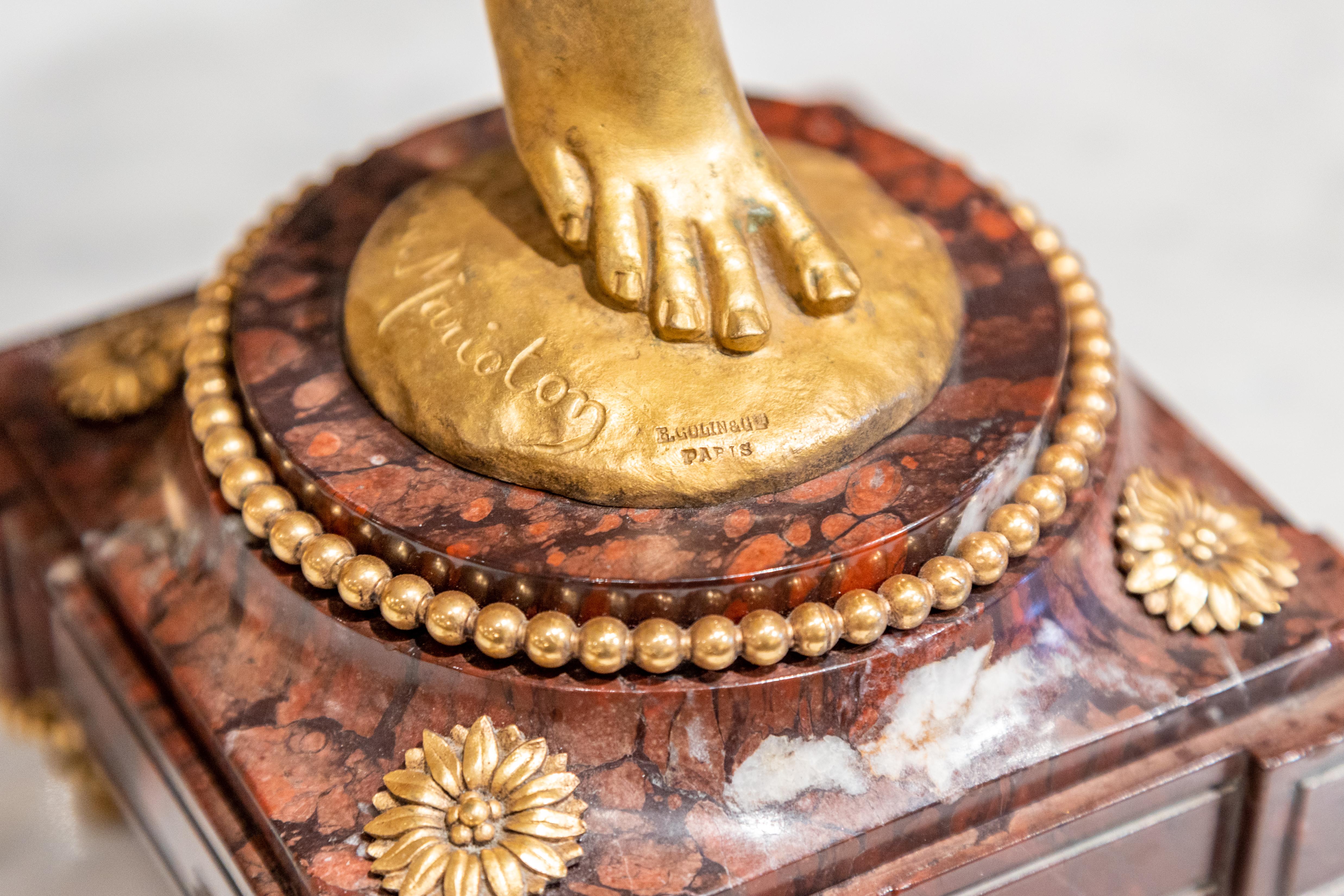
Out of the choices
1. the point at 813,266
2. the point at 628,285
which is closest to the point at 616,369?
the point at 628,285

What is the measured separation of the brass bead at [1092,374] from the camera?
4.90 ft

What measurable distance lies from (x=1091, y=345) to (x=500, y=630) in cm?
59

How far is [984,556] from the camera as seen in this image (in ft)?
4.37

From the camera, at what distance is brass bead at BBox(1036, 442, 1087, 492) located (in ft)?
4.64

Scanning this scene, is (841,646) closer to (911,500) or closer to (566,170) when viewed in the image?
(911,500)

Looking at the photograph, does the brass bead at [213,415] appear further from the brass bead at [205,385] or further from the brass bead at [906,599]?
the brass bead at [906,599]

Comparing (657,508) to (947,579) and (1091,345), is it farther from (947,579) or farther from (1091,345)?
(1091,345)

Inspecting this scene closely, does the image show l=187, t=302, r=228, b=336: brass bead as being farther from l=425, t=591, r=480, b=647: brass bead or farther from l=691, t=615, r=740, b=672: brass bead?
l=691, t=615, r=740, b=672: brass bead

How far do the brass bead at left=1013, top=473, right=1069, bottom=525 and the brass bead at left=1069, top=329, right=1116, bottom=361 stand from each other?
0.17 metres

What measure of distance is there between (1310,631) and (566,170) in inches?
28.2

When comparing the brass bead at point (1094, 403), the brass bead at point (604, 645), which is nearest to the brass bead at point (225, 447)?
the brass bead at point (604, 645)

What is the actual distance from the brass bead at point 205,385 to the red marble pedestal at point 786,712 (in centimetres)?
4
